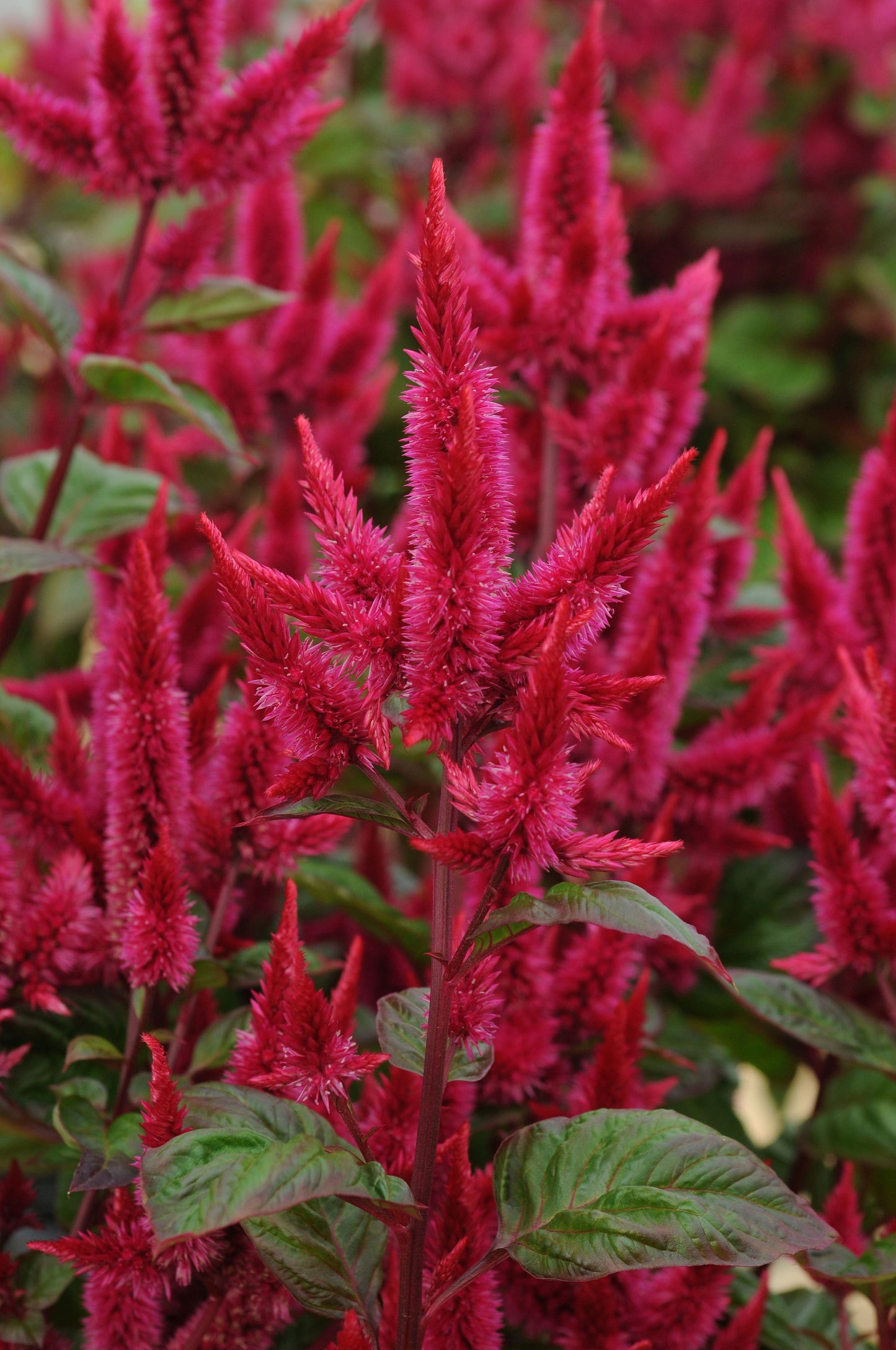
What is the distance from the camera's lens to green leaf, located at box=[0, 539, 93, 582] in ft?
2.21

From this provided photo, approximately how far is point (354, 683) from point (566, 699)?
0.30 ft

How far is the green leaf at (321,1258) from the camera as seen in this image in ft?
1.50

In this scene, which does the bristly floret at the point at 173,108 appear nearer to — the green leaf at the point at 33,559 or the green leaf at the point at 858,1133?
the green leaf at the point at 33,559

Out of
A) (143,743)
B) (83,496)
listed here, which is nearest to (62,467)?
(83,496)

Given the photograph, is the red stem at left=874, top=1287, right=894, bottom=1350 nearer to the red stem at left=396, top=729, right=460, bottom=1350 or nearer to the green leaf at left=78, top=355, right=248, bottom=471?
the red stem at left=396, top=729, right=460, bottom=1350

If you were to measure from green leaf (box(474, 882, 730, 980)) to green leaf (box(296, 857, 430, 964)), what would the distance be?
255mm

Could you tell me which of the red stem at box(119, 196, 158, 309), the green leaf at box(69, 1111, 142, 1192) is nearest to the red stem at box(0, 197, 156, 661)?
the red stem at box(119, 196, 158, 309)

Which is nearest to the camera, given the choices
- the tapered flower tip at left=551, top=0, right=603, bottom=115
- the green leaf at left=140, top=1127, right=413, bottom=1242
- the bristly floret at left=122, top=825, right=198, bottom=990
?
the green leaf at left=140, top=1127, right=413, bottom=1242

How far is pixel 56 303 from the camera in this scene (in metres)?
0.80

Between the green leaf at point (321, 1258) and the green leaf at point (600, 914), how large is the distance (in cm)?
15

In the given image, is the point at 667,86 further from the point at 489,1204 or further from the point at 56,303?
the point at 489,1204

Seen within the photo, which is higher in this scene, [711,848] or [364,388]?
[364,388]

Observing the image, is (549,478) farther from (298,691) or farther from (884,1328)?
(884,1328)

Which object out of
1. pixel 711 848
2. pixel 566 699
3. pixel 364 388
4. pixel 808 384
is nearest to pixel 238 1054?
pixel 566 699
